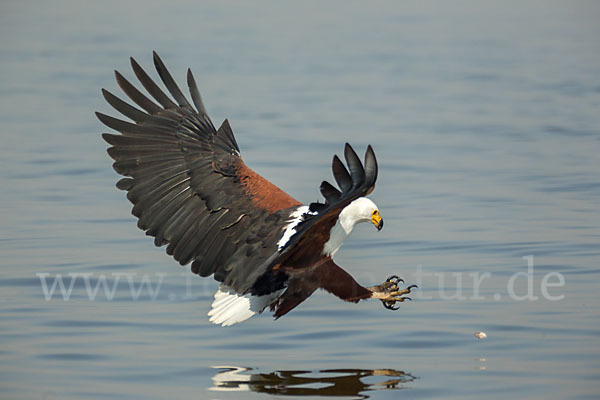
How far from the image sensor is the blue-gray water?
198 inches

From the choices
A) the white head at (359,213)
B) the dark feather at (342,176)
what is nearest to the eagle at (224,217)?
the white head at (359,213)

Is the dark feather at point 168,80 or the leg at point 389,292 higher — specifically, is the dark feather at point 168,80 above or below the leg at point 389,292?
above

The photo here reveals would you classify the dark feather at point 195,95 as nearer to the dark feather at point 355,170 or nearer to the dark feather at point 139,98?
the dark feather at point 139,98

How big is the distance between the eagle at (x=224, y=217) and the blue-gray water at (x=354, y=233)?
303 mm

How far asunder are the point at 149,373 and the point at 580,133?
25.5 feet

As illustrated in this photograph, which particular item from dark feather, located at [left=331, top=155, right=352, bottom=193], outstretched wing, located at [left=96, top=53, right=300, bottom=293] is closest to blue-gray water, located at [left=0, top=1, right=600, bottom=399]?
outstretched wing, located at [left=96, top=53, right=300, bottom=293]

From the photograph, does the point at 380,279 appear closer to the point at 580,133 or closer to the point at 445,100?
the point at 580,133

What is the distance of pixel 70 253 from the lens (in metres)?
7.21

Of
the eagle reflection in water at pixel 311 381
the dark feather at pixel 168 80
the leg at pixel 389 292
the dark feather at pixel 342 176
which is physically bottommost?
the eagle reflection in water at pixel 311 381

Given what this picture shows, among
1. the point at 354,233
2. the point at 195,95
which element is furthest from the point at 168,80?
the point at 354,233

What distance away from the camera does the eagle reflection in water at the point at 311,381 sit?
476 centimetres

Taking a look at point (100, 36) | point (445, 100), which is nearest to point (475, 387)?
point (445, 100)

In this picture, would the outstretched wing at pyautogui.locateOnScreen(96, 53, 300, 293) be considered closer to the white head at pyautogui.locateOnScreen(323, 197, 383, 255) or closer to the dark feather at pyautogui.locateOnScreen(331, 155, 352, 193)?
the white head at pyautogui.locateOnScreen(323, 197, 383, 255)

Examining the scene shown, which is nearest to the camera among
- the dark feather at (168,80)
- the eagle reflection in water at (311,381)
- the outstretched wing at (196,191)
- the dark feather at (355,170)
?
the dark feather at (355,170)
